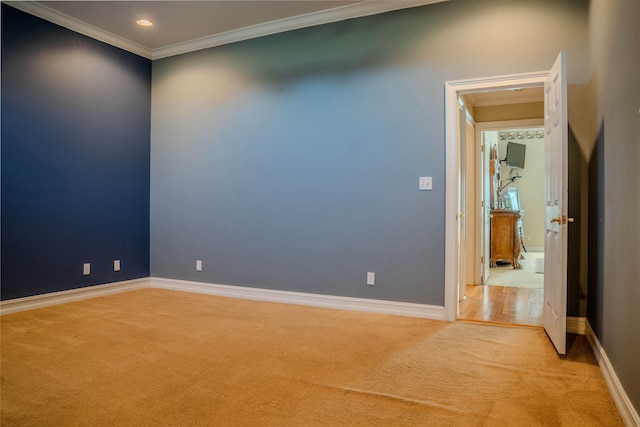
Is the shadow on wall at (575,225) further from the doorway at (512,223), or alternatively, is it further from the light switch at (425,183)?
the light switch at (425,183)

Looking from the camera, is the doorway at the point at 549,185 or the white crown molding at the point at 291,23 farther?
the white crown molding at the point at 291,23

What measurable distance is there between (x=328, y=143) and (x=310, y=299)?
1.51 metres

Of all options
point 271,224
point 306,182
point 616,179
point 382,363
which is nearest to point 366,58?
point 306,182

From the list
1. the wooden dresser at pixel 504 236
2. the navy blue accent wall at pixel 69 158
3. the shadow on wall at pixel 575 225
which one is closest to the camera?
the shadow on wall at pixel 575 225

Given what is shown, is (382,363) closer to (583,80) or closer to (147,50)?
(583,80)

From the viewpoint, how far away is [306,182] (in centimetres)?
386

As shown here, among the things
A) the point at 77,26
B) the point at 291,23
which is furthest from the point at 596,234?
the point at 77,26

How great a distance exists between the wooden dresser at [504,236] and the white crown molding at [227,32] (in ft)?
14.2

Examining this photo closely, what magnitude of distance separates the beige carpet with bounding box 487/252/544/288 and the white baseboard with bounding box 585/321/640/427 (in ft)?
8.99

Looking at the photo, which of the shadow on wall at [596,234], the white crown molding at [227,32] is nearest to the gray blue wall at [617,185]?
the shadow on wall at [596,234]

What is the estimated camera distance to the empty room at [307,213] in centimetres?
192

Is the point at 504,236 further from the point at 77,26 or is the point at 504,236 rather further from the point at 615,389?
the point at 77,26

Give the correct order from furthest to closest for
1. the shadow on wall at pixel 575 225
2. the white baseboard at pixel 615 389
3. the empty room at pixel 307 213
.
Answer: the shadow on wall at pixel 575 225
the empty room at pixel 307 213
the white baseboard at pixel 615 389

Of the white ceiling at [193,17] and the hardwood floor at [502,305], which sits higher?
the white ceiling at [193,17]
